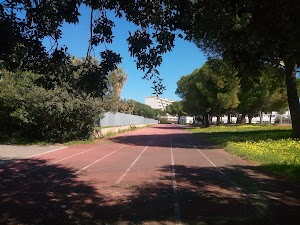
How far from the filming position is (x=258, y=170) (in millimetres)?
13070

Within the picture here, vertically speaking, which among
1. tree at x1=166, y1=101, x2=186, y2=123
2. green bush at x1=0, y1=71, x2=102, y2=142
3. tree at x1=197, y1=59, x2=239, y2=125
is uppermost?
tree at x1=166, y1=101, x2=186, y2=123

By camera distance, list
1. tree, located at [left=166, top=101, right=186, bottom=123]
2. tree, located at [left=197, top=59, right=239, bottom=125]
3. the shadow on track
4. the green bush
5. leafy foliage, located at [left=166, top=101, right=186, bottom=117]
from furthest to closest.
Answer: leafy foliage, located at [left=166, top=101, right=186, bottom=117]
tree, located at [left=166, top=101, right=186, bottom=123]
tree, located at [left=197, top=59, right=239, bottom=125]
the green bush
the shadow on track

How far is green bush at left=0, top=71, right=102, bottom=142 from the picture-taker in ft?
79.6

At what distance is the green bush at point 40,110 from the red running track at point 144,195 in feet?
34.2

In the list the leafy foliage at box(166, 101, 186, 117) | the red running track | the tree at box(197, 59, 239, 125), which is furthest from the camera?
the leafy foliage at box(166, 101, 186, 117)

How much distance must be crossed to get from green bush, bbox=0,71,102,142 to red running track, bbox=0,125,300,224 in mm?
10439

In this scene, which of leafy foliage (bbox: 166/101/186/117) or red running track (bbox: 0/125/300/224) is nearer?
red running track (bbox: 0/125/300/224)

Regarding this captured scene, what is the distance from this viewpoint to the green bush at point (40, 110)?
24.3m

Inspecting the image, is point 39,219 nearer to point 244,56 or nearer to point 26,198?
point 26,198

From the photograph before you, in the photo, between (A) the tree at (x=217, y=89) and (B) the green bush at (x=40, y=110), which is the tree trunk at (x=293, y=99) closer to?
(B) the green bush at (x=40, y=110)

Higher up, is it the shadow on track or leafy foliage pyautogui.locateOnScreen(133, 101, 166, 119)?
leafy foliage pyautogui.locateOnScreen(133, 101, 166, 119)

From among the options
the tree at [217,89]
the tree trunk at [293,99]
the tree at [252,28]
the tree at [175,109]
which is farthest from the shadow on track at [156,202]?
the tree at [175,109]

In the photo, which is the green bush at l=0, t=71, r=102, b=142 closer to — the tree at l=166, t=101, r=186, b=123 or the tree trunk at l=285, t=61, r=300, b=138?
the tree trunk at l=285, t=61, r=300, b=138

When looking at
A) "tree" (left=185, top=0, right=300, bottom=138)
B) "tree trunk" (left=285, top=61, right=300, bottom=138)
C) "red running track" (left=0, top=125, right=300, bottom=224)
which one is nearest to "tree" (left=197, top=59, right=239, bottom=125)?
"tree trunk" (left=285, top=61, right=300, bottom=138)
